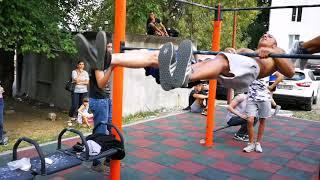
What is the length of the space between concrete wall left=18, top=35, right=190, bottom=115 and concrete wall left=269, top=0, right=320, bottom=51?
20.5 meters

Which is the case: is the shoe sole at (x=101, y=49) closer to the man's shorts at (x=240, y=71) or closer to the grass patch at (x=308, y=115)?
the man's shorts at (x=240, y=71)

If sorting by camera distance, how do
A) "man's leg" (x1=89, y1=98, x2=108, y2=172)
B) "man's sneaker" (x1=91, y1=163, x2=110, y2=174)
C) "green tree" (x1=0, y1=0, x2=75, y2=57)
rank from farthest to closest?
"green tree" (x1=0, y1=0, x2=75, y2=57) < "man's sneaker" (x1=91, y1=163, x2=110, y2=174) < "man's leg" (x1=89, y1=98, x2=108, y2=172)

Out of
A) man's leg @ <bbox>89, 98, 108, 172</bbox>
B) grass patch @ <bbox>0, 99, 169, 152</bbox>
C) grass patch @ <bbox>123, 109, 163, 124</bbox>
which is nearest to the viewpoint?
man's leg @ <bbox>89, 98, 108, 172</bbox>

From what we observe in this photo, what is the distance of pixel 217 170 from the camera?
477 cm

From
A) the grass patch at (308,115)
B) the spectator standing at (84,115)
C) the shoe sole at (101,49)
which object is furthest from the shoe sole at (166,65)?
the grass patch at (308,115)

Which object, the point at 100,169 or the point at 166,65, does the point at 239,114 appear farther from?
the point at 166,65

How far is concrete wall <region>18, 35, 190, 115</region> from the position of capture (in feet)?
26.2

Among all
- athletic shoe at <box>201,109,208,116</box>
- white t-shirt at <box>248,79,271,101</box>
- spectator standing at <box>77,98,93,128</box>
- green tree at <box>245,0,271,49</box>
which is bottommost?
athletic shoe at <box>201,109,208,116</box>

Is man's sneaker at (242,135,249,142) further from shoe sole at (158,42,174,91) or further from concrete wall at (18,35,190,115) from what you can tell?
shoe sole at (158,42,174,91)

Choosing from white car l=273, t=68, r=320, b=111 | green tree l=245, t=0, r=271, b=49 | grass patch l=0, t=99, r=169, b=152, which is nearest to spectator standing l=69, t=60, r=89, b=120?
grass patch l=0, t=99, r=169, b=152

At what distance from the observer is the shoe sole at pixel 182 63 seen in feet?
8.71

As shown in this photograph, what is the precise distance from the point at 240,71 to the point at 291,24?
1080 inches

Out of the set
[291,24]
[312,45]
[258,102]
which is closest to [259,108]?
[258,102]

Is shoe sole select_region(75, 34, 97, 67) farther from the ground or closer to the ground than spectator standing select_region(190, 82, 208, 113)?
farther from the ground
